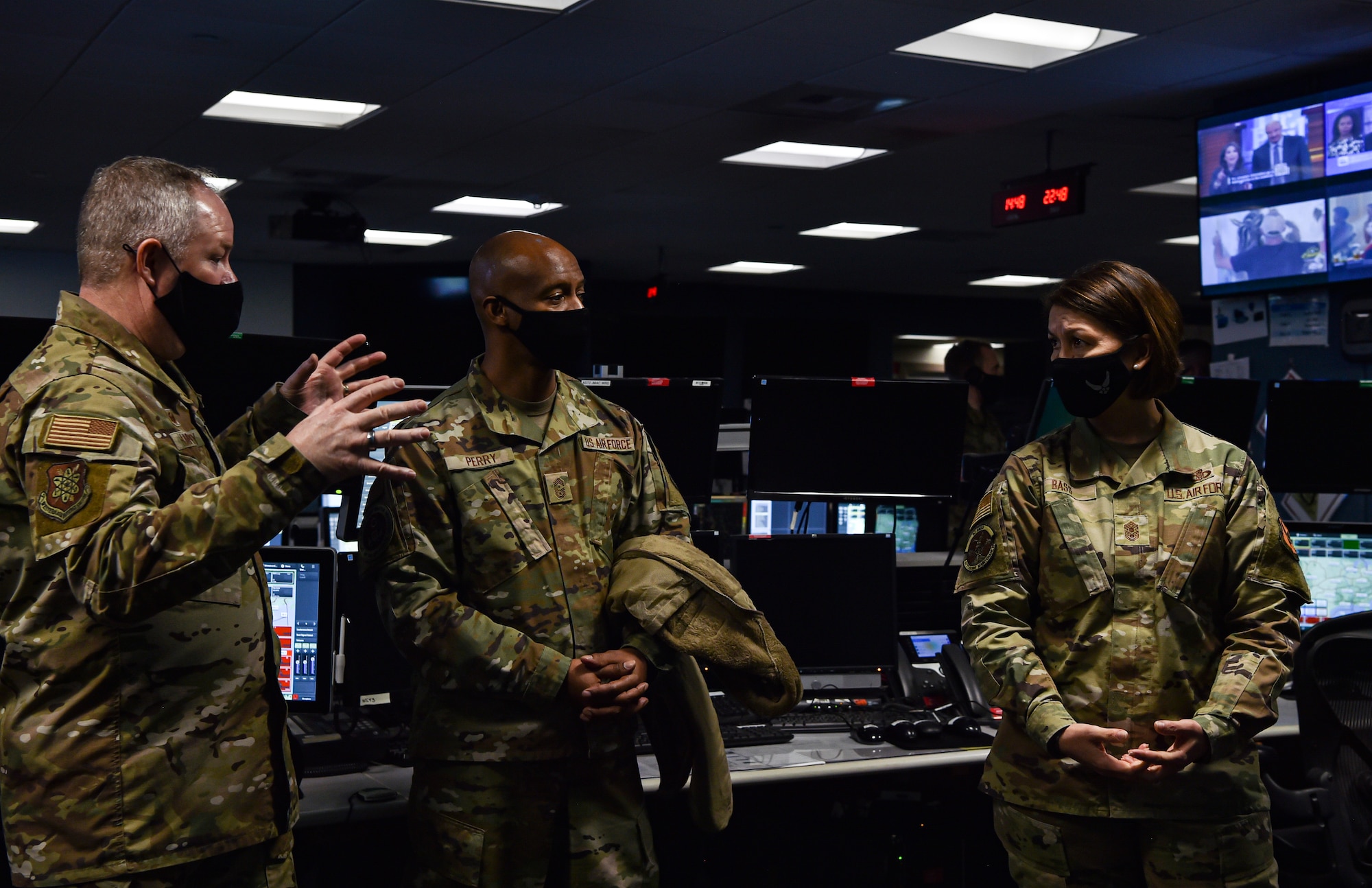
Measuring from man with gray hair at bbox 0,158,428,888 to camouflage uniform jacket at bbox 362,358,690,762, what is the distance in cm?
29

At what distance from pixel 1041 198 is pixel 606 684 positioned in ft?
18.9

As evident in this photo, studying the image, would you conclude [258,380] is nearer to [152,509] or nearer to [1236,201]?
[152,509]

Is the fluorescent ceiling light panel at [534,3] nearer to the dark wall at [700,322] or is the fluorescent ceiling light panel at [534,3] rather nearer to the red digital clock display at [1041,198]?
the red digital clock display at [1041,198]

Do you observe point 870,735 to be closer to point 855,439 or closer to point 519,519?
point 855,439

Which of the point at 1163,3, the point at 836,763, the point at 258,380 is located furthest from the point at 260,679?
the point at 1163,3

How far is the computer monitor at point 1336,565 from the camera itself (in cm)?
345

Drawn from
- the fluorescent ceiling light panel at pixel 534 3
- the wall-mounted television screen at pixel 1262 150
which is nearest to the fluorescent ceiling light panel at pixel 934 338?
the wall-mounted television screen at pixel 1262 150

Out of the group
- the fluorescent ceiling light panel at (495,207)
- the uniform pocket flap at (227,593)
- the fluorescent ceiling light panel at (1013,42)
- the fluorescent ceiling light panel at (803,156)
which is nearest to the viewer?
the uniform pocket flap at (227,593)

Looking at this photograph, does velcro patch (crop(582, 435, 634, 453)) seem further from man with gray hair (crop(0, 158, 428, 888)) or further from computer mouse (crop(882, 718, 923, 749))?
computer mouse (crop(882, 718, 923, 749))

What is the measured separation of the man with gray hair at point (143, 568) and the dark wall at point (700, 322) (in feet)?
23.9

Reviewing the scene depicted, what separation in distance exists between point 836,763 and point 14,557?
1.74 metres

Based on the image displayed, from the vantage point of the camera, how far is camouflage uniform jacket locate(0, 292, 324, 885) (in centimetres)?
148

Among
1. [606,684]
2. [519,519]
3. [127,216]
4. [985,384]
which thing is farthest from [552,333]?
[985,384]

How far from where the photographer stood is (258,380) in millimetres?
2812
